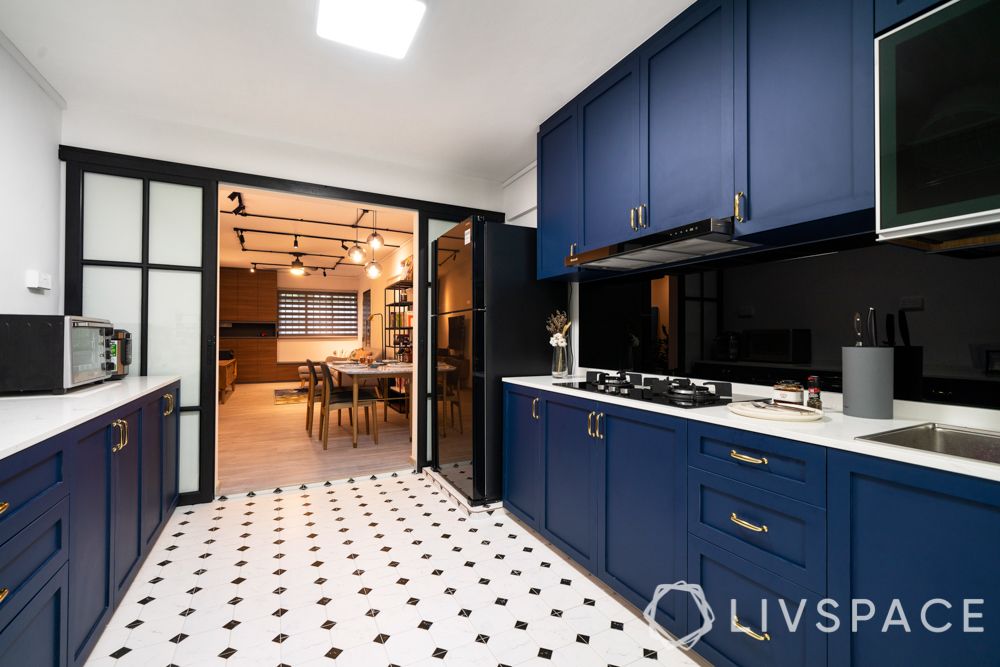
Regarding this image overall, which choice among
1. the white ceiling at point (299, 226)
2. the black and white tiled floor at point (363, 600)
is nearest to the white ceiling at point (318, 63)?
the white ceiling at point (299, 226)

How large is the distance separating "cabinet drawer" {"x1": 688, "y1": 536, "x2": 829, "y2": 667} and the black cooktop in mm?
556

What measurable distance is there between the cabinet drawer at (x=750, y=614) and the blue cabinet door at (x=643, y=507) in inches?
Result: 3.5

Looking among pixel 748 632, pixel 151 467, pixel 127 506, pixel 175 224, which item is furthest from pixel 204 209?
pixel 748 632

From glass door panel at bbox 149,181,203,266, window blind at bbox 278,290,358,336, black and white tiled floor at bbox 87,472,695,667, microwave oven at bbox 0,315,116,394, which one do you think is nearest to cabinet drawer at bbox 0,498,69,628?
black and white tiled floor at bbox 87,472,695,667

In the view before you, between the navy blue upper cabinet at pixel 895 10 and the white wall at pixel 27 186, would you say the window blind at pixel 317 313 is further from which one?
the navy blue upper cabinet at pixel 895 10

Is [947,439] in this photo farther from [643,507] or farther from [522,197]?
[522,197]

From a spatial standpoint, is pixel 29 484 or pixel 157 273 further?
pixel 157 273

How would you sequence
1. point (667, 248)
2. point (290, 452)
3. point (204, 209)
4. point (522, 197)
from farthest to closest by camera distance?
1. point (290, 452)
2. point (522, 197)
3. point (204, 209)
4. point (667, 248)

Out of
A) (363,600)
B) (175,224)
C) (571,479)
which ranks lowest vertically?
(363,600)

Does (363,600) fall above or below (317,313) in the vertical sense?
below

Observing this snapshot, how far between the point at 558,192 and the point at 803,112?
1579 mm

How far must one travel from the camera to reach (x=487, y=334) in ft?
10.2

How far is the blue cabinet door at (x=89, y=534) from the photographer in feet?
4.97

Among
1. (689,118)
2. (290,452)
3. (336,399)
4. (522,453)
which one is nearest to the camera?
(689,118)
